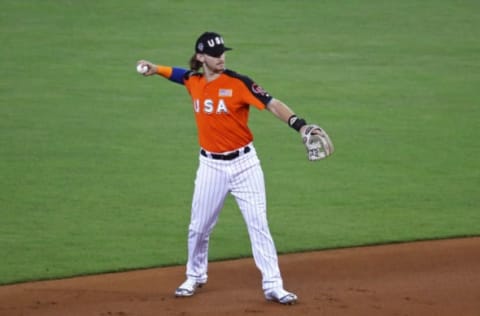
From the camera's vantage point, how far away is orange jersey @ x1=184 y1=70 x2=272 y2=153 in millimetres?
7327

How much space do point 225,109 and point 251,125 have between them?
607cm

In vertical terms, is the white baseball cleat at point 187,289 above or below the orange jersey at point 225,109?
below

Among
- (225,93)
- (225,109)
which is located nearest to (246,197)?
(225,109)

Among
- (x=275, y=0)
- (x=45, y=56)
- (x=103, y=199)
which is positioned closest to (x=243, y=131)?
(x=103, y=199)

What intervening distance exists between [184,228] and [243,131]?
2.59 meters

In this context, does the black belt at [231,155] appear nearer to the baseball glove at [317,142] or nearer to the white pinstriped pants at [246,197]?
the white pinstriped pants at [246,197]

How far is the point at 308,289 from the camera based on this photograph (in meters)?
7.90

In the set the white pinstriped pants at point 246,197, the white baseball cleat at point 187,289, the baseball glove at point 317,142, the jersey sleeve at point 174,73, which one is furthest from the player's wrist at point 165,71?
the white baseball cleat at point 187,289

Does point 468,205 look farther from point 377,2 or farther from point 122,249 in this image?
point 377,2

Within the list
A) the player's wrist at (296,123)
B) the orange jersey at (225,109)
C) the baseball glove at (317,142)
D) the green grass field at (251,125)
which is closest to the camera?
the baseball glove at (317,142)

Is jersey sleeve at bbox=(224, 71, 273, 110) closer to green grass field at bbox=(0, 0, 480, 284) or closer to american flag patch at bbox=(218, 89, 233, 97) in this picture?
american flag patch at bbox=(218, 89, 233, 97)

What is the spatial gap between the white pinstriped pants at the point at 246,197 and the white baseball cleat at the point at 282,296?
0.03 meters

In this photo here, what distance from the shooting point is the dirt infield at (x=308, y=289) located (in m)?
7.46

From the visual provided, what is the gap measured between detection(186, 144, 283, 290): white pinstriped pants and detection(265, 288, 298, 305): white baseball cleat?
0.03 meters
